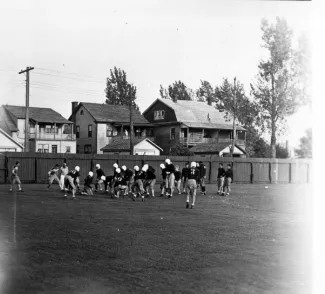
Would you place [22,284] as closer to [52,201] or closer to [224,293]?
[224,293]

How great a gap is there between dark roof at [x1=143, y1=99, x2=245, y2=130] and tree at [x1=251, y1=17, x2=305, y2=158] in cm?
150

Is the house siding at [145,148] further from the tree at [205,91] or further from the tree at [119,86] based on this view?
the tree at [119,86]

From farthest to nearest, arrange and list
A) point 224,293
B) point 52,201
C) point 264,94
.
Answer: point 52,201 → point 264,94 → point 224,293

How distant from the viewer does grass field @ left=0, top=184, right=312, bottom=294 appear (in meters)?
6.82

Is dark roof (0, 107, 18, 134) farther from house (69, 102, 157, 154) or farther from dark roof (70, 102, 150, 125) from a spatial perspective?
dark roof (70, 102, 150, 125)

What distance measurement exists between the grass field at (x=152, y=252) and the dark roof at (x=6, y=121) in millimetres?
2050

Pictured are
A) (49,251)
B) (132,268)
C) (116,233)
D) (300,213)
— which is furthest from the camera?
(300,213)

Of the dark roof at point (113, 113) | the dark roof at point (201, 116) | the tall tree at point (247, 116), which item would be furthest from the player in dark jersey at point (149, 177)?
the dark roof at point (113, 113)

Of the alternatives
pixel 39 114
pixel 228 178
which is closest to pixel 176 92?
pixel 39 114

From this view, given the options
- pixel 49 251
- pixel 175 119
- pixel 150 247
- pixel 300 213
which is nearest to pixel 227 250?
pixel 150 247

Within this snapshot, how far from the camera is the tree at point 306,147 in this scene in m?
9.54

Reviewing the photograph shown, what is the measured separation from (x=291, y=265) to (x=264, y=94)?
7.74m

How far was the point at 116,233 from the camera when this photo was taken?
37.4 ft

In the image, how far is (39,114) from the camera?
10438mm
